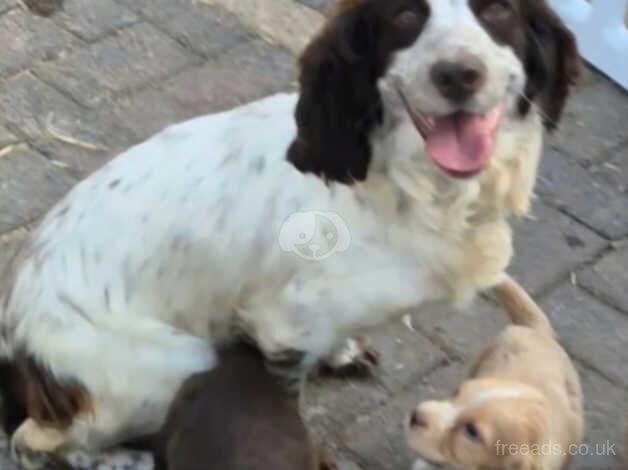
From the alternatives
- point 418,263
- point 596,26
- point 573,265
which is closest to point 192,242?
point 418,263

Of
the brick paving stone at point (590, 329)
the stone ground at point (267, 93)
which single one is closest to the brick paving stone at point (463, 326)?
the stone ground at point (267, 93)

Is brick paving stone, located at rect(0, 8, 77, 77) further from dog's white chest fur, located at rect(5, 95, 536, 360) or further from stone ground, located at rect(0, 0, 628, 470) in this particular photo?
dog's white chest fur, located at rect(5, 95, 536, 360)

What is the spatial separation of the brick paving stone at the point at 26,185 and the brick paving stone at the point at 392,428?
124 cm

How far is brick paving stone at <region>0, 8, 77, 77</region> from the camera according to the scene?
5.01 m

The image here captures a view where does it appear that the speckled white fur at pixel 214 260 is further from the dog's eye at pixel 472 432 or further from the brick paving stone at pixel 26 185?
the brick paving stone at pixel 26 185

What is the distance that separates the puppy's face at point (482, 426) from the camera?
3121 mm

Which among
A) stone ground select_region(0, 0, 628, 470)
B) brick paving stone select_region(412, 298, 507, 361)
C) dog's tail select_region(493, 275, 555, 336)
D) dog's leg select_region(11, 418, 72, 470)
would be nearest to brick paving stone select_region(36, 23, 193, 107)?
stone ground select_region(0, 0, 628, 470)

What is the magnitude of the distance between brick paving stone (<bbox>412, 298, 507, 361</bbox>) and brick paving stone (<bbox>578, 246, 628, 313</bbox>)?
0.31 metres

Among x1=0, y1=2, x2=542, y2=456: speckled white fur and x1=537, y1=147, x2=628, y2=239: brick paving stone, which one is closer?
x1=0, y1=2, x2=542, y2=456: speckled white fur

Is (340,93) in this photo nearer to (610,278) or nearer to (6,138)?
(610,278)

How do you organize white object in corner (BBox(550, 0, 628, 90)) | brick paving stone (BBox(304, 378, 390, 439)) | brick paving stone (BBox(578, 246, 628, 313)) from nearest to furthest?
brick paving stone (BBox(304, 378, 390, 439)), brick paving stone (BBox(578, 246, 628, 313)), white object in corner (BBox(550, 0, 628, 90))

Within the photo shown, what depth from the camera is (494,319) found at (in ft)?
13.7

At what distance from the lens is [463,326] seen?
4.14 m

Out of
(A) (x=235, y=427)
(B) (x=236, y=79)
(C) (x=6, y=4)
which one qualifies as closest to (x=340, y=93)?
(A) (x=235, y=427)
